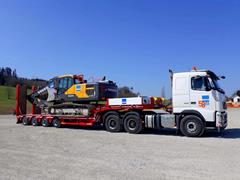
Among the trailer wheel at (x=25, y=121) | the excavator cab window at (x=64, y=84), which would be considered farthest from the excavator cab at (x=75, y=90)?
the trailer wheel at (x=25, y=121)

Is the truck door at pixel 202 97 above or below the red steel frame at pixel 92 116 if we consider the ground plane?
above

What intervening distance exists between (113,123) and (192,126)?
4.46 metres

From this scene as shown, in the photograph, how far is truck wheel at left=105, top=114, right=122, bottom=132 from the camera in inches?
582

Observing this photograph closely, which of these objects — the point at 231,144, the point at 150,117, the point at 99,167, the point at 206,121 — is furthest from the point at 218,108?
the point at 99,167

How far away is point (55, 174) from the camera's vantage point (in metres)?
6.23

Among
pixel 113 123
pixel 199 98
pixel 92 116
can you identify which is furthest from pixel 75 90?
pixel 199 98

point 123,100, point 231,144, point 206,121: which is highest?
point 123,100

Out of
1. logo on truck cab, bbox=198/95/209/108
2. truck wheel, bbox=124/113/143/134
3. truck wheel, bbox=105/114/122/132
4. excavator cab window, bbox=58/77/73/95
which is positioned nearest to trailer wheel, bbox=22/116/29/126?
excavator cab window, bbox=58/77/73/95

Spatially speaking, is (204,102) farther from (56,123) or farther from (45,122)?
(45,122)

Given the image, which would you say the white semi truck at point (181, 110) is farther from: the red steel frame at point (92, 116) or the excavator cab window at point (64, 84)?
the excavator cab window at point (64, 84)

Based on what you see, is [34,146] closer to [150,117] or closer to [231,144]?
[150,117]

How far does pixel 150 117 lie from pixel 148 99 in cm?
101

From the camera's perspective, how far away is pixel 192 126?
12.8 metres

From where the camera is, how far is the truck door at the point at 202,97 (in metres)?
12.5
